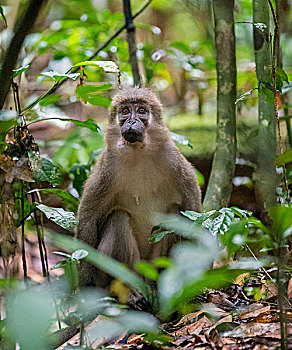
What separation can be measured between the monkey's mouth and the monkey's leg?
0.76 meters

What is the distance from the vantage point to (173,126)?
371 inches

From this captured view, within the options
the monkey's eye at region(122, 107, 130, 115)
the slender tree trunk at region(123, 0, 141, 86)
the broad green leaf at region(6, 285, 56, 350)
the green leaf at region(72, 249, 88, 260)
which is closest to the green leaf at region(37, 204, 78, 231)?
the green leaf at region(72, 249, 88, 260)

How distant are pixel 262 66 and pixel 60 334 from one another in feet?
9.68

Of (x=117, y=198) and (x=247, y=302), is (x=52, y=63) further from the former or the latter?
(x=247, y=302)

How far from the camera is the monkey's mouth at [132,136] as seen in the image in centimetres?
497

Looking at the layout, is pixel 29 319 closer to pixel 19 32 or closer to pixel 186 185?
pixel 19 32

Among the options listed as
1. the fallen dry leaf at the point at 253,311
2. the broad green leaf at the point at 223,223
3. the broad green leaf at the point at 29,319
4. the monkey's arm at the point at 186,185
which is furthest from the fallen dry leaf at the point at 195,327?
the broad green leaf at the point at 29,319

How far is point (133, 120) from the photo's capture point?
512cm

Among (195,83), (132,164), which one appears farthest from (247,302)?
(195,83)

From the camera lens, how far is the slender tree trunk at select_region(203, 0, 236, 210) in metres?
5.23

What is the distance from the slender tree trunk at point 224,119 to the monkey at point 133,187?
0.24m

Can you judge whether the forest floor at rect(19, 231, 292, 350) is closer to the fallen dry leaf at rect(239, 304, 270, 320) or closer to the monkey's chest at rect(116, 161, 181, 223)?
the fallen dry leaf at rect(239, 304, 270, 320)

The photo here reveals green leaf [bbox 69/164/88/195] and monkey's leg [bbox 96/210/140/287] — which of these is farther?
green leaf [bbox 69/164/88/195]

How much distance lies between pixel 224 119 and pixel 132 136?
105cm
